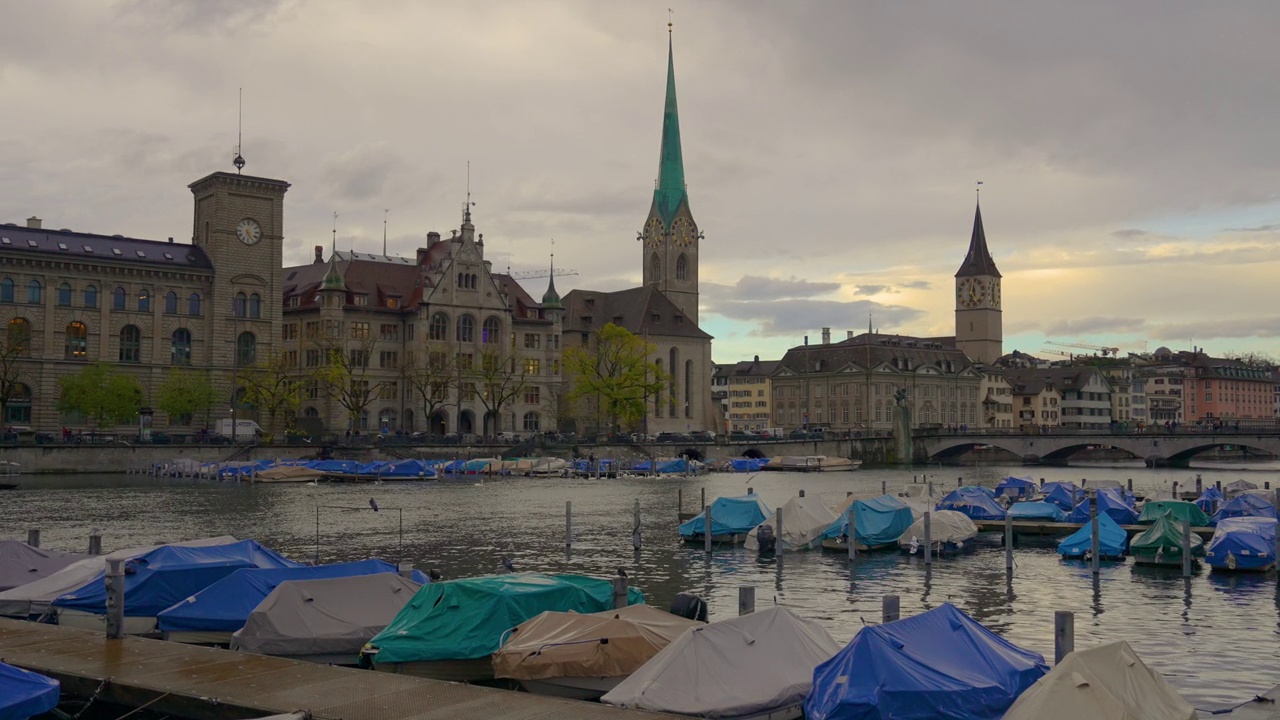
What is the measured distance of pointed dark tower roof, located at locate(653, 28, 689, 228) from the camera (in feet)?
627

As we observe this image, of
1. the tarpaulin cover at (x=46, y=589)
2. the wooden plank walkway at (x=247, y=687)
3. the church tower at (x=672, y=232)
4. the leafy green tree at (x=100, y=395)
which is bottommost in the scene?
the wooden plank walkway at (x=247, y=687)

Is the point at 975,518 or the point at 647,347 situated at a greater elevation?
the point at 647,347

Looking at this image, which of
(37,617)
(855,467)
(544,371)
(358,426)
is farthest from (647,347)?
(37,617)

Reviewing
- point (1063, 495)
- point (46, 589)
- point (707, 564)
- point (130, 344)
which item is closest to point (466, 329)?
point (130, 344)

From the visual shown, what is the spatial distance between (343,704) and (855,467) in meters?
130

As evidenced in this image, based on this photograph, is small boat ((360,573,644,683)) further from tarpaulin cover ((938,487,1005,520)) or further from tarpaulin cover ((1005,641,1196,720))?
tarpaulin cover ((938,487,1005,520))

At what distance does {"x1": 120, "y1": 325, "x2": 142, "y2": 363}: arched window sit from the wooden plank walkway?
98023mm

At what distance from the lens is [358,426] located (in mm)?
123812

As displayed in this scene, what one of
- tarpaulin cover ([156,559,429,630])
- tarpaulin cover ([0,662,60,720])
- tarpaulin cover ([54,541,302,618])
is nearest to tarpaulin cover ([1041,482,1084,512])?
tarpaulin cover ([156,559,429,630])

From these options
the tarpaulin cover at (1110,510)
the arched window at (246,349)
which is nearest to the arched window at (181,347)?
the arched window at (246,349)

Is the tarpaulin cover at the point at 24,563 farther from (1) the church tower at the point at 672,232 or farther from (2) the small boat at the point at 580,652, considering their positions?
(1) the church tower at the point at 672,232

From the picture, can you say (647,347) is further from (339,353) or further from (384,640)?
(384,640)

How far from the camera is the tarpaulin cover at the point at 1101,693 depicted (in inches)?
A: 643

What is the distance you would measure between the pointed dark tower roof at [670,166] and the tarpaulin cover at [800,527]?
142 metres
